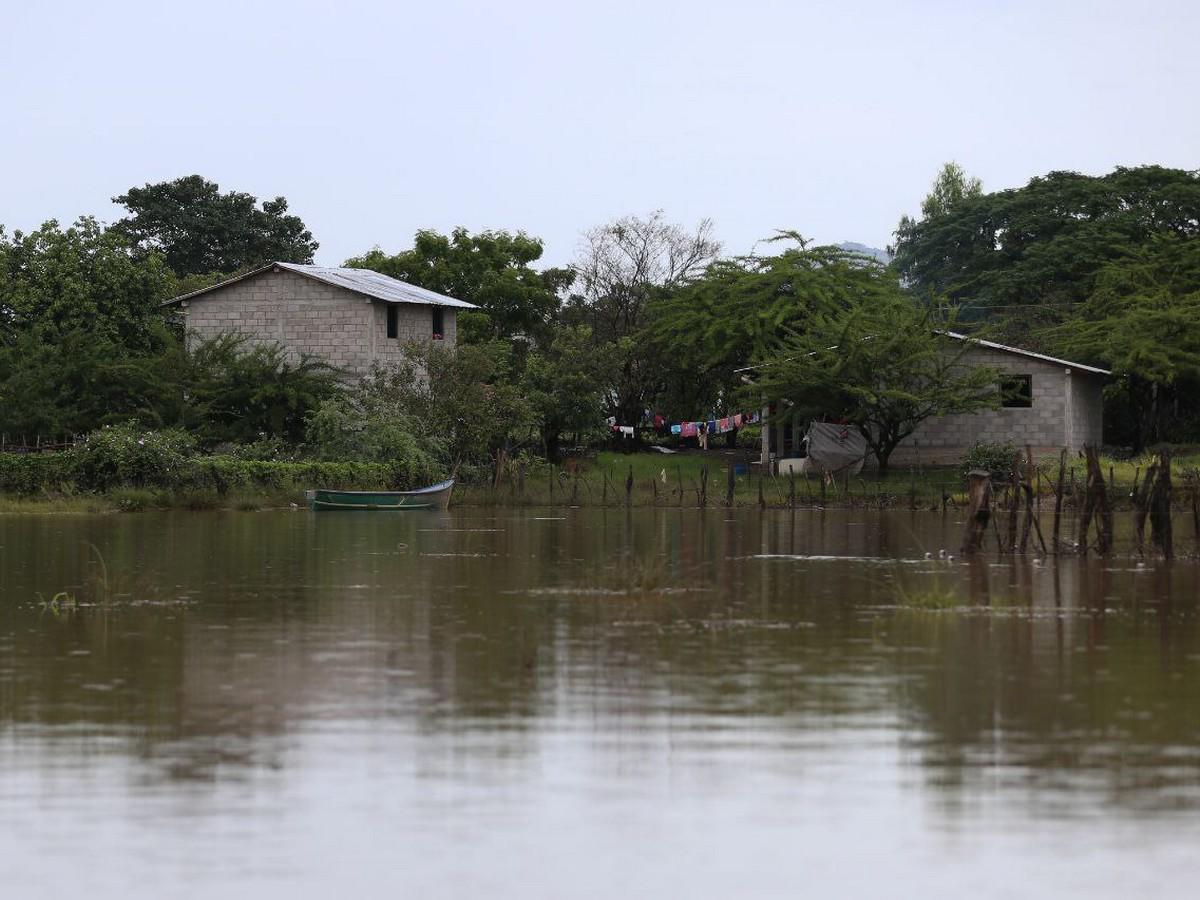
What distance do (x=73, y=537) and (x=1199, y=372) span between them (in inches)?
1266

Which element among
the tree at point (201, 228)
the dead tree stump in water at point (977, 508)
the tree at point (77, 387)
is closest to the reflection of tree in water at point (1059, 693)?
the dead tree stump in water at point (977, 508)

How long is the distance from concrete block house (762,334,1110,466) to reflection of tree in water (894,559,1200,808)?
1215 inches

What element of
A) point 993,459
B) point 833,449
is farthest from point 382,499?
point 993,459

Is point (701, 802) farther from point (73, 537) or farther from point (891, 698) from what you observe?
point (73, 537)

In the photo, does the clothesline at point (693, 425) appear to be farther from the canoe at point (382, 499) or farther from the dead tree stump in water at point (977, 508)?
the dead tree stump in water at point (977, 508)

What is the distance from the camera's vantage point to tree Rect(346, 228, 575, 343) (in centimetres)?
6788

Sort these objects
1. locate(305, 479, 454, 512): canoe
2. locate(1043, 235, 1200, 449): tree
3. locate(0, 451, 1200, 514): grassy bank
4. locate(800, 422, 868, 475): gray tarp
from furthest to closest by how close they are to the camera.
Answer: locate(800, 422, 868, 475): gray tarp, locate(1043, 235, 1200, 449): tree, locate(305, 479, 454, 512): canoe, locate(0, 451, 1200, 514): grassy bank

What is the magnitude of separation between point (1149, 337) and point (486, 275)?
26.0m

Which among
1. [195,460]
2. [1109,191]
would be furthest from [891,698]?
[1109,191]

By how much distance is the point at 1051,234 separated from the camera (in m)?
82.2

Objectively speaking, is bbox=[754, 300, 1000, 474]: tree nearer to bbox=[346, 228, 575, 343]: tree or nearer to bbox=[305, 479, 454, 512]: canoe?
bbox=[305, 479, 454, 512]: canoe

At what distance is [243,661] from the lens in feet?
48.5

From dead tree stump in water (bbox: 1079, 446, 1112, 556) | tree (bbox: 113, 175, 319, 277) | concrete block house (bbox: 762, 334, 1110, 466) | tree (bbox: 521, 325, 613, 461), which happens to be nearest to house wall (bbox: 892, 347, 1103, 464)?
concrete block house (bbox: 762, 334, 1110, 466)

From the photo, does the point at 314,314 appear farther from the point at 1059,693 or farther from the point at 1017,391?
the point at 1059,693
